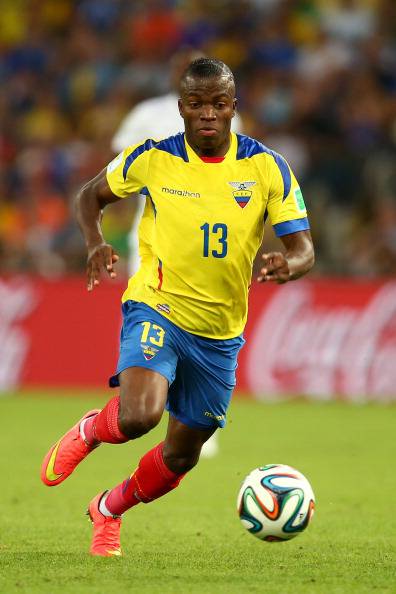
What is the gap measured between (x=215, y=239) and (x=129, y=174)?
0.54 metres

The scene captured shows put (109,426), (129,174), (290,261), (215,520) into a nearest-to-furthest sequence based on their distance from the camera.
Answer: (290,261) < (109,426) < (129,174) < (215,520)

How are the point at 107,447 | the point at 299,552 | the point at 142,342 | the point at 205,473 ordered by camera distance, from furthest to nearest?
the point at 107,447
the point at 205,473
the point at 299,552
the point at 142,342

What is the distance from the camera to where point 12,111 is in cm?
1906

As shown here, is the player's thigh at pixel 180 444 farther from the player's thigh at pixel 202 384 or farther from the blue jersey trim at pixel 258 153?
the blue jersey trim at pixel 258 153

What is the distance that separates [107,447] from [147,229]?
5.45 meters

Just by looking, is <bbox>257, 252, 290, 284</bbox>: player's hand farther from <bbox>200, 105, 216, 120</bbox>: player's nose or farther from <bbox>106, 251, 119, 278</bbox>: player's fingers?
<bbox>200, 105, 216, 120</bbox>: player's nose

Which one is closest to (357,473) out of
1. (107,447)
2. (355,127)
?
(107,447)

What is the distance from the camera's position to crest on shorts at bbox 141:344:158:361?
19.2 feet

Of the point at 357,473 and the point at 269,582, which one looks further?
the point at 357,473

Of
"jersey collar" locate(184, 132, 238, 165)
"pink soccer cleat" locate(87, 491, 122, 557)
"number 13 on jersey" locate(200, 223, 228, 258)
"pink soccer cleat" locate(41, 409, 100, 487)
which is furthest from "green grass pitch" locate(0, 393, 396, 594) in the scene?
"jersey collar" locate(184, 132, 238, 165)

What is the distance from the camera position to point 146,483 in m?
6.19

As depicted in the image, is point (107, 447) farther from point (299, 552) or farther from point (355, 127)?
point (355, 127)

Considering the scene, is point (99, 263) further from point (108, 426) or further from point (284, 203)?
point (284, 203)

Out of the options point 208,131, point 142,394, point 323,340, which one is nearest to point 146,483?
point 142,394
